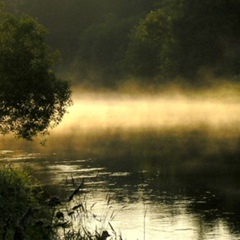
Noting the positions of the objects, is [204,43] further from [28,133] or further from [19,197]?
[19,197]

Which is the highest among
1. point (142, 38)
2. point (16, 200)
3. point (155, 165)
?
point (142, 38)

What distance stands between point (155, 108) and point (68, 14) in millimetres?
74698

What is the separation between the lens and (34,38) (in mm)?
47125

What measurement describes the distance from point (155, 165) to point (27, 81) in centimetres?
1222

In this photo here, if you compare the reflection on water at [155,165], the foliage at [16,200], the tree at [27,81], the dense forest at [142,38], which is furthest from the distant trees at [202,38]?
the foliage at [16,200]

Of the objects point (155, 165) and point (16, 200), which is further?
point (155, 165)

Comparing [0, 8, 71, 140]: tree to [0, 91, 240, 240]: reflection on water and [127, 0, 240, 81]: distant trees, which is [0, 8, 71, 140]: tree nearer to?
[0, 91, 240, 240]: reflection on water

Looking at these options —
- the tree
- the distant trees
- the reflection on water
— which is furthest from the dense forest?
the tree

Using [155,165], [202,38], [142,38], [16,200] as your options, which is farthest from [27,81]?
[142,38]

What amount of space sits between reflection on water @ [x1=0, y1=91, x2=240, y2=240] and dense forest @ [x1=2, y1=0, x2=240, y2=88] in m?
8.18

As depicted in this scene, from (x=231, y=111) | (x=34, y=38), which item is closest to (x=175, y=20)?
(x=231, y=111)

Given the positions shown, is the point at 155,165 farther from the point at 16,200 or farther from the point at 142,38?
the point at 142,38

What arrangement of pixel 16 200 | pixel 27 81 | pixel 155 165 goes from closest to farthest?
pixel 16 200 < pixel 27 81 < pixel 155 165

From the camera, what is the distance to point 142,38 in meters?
126
